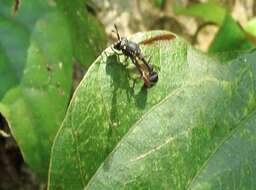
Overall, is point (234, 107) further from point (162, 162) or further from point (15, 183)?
point (15, 183)

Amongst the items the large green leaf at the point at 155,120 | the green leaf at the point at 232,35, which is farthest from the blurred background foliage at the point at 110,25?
the large green leaf at the point at 155,120

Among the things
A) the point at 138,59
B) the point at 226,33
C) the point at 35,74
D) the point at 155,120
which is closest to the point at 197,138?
the point at 155,120

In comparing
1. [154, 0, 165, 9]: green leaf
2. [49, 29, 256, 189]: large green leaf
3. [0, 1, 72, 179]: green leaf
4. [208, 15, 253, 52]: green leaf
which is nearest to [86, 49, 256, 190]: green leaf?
[49, 29, 256, 189]: large green leaf

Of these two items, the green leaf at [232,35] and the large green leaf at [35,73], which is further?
the green leaf at [232,35]

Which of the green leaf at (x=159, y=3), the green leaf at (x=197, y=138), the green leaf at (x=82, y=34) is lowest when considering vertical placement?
the green leaf at (x=159, y=3)

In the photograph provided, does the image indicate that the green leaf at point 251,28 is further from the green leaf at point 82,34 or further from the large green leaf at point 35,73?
the large green leaf at point 35,73

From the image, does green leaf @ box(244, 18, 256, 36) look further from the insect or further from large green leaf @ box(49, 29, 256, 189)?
the insect
